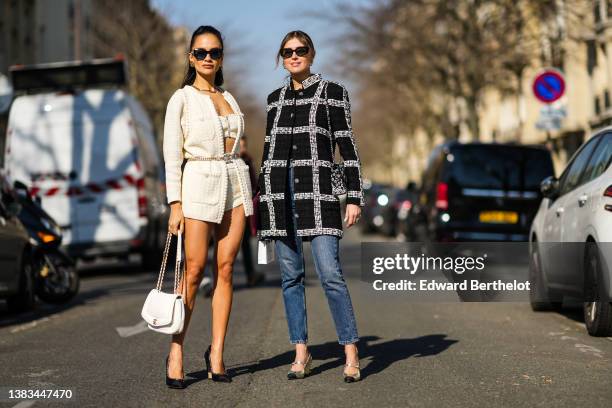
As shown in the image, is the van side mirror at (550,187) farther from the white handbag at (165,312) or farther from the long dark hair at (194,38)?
the white handbag at (165,312)

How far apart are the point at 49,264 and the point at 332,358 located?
5.87m

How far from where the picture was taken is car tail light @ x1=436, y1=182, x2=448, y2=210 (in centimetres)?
1636

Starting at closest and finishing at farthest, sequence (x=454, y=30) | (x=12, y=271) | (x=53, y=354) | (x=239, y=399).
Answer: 1. (x=239, y=399)
2. (x=53, y=354)
3. (x=12, y=271)
4. (x=454, y=30)

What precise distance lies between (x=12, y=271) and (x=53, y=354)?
128 inches

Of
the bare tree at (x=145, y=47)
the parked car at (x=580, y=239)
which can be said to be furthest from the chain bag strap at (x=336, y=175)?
the bare tree at (x=145, y=47)

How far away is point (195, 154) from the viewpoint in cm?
667

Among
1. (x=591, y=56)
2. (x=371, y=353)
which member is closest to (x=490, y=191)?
(x=371, y=353)

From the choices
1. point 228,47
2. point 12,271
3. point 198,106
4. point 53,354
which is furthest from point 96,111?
point 228,47

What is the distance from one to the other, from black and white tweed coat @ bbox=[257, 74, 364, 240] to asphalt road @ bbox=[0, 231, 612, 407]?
96 centimetres

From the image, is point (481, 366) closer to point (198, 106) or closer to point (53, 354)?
point (198, 106)

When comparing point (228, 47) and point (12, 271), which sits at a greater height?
point (228, 47)

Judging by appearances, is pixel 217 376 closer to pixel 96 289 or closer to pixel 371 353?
pixel 371 353

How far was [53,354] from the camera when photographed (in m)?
8.47

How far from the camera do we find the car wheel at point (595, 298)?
869 cm
